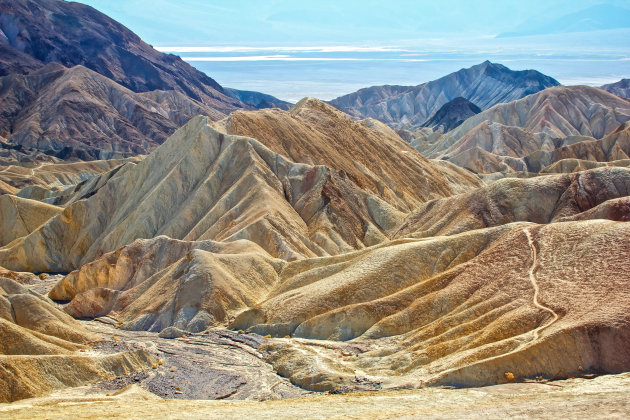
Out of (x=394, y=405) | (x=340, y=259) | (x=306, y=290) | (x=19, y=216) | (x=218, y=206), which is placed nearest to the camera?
(x=394, y=405)

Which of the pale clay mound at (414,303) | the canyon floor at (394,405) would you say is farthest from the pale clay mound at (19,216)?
the canyon floor at (394,405)

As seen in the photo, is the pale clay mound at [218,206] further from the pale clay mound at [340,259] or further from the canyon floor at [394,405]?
the canyon floor at [394,405]

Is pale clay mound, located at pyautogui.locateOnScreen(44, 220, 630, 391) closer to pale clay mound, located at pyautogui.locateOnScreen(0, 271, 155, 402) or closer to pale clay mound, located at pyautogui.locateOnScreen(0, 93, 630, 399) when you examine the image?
pale clay mound, located at pyautogui.locateOnScreen(0, 93, 630, 399)

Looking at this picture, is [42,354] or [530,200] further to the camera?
[530,200]

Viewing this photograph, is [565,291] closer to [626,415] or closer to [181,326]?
[626,415]

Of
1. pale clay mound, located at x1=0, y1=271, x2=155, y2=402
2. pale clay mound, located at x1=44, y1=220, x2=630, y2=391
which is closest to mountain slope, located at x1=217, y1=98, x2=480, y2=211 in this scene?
pale clay mound, located at x1=44, y1=220, x2=630, y2=391

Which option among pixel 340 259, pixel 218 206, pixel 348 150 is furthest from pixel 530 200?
pixel 348 150

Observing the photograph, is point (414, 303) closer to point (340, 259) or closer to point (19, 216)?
point (340, 259)
